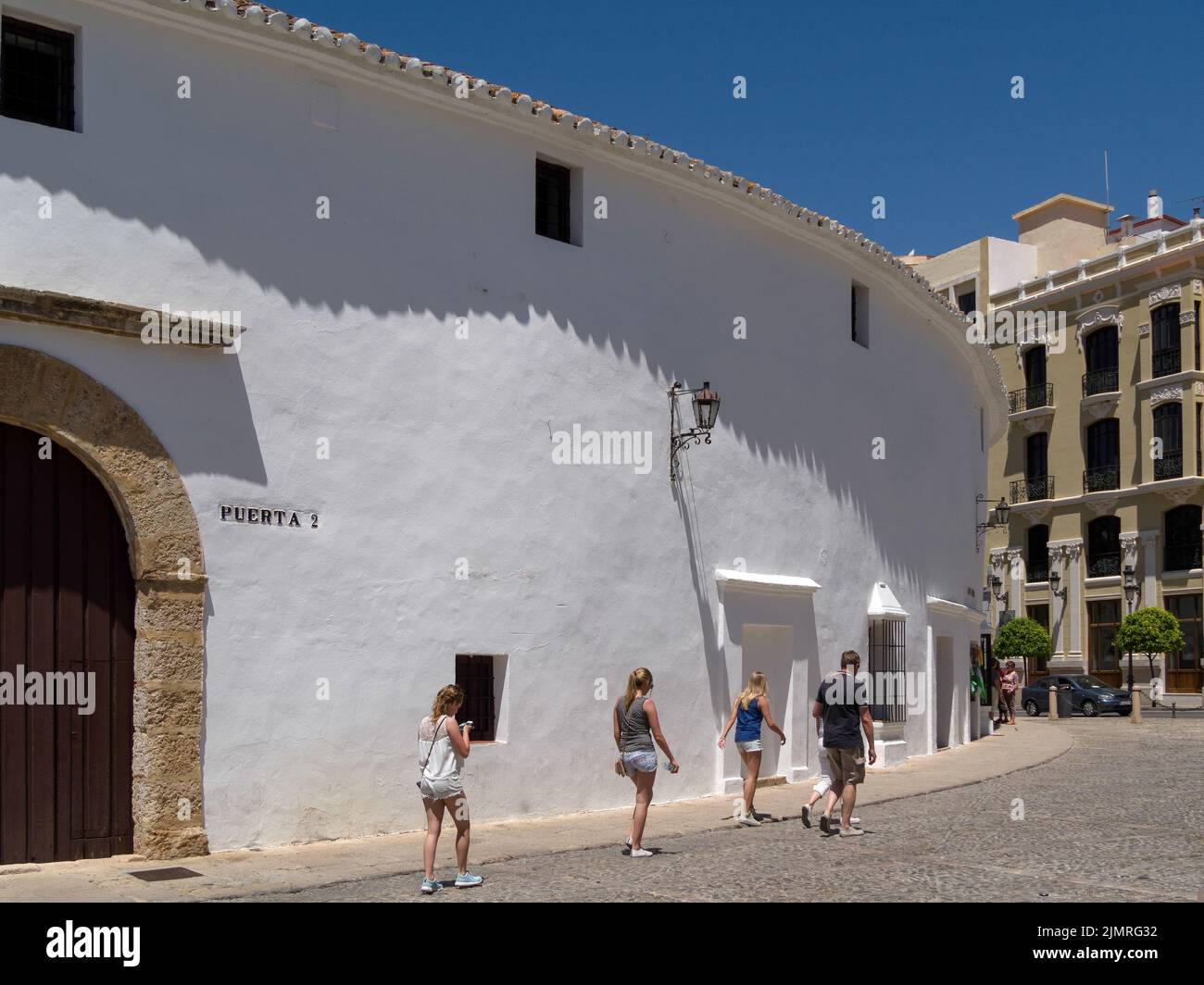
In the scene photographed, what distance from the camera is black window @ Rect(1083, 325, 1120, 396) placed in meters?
41.0

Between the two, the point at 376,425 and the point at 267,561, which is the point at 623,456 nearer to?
the point at 376,425

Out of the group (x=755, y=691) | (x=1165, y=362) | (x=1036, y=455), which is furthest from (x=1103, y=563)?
(x=755, y=691)

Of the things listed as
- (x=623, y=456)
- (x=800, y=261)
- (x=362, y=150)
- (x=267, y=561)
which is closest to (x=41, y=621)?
(x=267, y=561)

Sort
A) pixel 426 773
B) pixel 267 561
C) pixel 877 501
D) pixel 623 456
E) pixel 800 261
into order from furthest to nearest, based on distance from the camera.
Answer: pixel 877 501, pixel 800 261, pixel 623 456, pixel 267 561, pixel 426 773

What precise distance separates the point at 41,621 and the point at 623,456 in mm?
5834

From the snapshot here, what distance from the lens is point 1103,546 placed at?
4122cm

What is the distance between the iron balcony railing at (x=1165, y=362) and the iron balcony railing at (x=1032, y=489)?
549cm

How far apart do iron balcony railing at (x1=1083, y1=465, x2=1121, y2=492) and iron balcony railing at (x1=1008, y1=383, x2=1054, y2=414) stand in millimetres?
2914

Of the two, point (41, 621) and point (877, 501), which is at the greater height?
point (877, 501)

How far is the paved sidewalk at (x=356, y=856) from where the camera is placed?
8.23m

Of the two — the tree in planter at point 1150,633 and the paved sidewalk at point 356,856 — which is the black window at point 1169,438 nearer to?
the tree in planter at point 1150,633

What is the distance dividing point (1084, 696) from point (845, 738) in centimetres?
2414

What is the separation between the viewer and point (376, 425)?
35.6ft

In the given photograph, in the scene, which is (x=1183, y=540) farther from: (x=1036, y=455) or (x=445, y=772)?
(x=445, y=772)
